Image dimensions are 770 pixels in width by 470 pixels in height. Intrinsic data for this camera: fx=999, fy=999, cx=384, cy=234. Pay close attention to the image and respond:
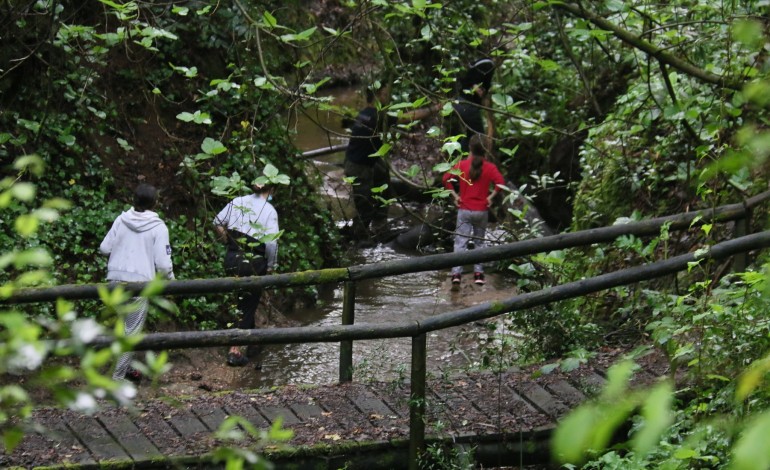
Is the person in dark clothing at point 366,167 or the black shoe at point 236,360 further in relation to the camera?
the person in dark clothing at point 366,167

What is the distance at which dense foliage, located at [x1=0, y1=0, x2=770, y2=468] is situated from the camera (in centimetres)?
557

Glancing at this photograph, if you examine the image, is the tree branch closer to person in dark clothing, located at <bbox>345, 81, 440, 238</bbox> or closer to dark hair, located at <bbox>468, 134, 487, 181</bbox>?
dark hair, located at <bbox>468, 134, 487, 181</bbox>

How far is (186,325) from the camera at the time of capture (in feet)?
29.9

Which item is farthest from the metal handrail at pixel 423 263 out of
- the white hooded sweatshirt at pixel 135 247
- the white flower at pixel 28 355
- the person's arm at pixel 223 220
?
the white flower at pixel 28 355

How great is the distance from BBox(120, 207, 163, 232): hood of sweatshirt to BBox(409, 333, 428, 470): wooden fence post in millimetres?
2985

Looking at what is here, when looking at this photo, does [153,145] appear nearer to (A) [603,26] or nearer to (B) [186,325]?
(B) [186,325]

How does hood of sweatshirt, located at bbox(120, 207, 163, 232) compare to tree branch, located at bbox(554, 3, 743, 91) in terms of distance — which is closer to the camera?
tree branch, located at bbox(554, 3, 743, 91)

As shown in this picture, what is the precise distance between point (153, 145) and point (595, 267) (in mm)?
5022

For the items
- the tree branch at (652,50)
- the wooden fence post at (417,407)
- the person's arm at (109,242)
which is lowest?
the wooden fence post at (417,407)

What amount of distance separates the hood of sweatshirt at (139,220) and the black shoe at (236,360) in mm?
1669

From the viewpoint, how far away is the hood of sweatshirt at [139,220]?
7.58 meters

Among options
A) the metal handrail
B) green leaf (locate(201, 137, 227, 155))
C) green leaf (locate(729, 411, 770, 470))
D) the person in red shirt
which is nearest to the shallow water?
the person in red shirt

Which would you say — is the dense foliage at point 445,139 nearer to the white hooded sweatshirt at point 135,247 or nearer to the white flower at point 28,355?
the white hooded sweatshirt at point 135,247

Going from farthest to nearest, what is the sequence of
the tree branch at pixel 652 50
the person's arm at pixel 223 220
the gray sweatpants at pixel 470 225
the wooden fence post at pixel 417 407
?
the gray sweatpants at pixel 470 225
the person's arm at pixel 223 220
the tree branch at pixel 652 50
the wooden fence post at pixel 417 407
